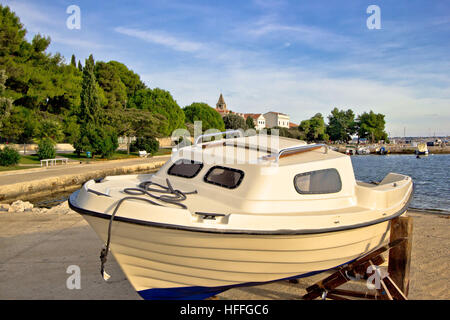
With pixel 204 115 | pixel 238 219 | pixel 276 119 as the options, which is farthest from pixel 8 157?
pixel 276 119

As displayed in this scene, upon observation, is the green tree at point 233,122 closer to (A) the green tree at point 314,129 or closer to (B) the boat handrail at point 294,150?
(A) the green tree at point 314,129

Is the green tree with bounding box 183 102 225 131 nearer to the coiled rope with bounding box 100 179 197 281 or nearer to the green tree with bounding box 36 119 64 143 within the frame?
the green tree with bounding box 36 119 64 143

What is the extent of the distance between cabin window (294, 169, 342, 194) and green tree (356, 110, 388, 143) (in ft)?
415

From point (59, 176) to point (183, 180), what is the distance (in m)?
17.9

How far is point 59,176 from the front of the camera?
66.3 feet

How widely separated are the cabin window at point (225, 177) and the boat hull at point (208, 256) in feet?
3.16

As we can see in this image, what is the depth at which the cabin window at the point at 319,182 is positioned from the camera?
4.75 meters

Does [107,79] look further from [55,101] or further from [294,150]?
[294,150]

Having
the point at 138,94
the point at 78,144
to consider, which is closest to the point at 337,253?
the point at 78,144

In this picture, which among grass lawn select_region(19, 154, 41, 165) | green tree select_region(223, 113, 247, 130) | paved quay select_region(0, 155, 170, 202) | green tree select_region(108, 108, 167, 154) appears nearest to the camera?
paved quay select_region(0, 155, 170, 202)

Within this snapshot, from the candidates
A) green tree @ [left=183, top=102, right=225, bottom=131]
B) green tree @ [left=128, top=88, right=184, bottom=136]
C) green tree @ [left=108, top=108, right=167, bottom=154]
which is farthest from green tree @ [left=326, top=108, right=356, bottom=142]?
green tree @ [left=108, top=108, right=167, bottom=154]

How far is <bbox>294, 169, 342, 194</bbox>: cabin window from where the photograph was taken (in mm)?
4746
